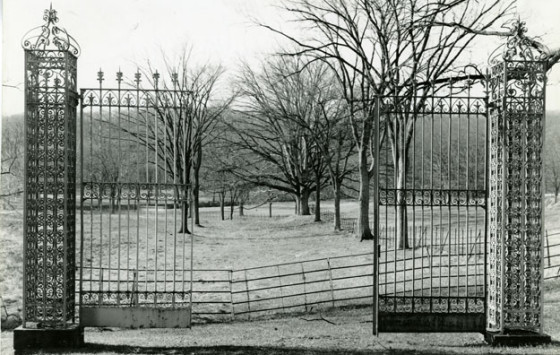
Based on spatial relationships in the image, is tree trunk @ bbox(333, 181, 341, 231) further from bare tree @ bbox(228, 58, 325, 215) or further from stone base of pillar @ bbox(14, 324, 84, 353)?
stone base of pillar @ bbox(14, 324, 84, 353)

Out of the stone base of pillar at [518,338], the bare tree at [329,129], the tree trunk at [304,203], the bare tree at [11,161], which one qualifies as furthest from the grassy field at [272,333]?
the tree trunk at [304,203]

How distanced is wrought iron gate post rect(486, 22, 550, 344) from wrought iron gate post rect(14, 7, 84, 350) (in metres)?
6.16

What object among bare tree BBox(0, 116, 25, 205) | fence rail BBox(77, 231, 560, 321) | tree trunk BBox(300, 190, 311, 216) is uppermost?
bare tree BBox(0, 116, 25, 205)

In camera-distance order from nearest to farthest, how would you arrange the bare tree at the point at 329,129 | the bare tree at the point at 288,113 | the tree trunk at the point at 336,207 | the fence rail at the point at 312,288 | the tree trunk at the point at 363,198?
the fence rail at the point at 312,288
the tree trunk at the point at 363,198
the tree trunk at the point at 336,207
the bare tree at the point at 329,129
the bare tree at the point at 288,113

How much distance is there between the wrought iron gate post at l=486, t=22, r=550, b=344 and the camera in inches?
326

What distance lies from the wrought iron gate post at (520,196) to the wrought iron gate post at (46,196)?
6.16 m

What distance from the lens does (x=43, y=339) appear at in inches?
314

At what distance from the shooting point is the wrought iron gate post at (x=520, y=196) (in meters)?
8.29

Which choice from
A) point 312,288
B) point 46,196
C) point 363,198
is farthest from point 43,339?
point 363,198

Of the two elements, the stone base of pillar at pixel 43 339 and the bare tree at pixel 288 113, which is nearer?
the stone base of pillar at pixel 43 339

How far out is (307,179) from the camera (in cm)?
3353

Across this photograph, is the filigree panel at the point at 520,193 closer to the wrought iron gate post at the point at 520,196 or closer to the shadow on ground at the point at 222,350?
the wrought iron gate post at the point at 520,196

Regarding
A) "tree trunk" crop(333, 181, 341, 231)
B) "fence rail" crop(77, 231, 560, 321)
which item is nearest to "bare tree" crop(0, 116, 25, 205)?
"fence rail" crop(77, 231, 560, 321)

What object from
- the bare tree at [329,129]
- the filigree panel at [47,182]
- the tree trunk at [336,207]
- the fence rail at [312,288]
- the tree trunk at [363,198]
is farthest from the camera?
the bare tree at [329,129]
